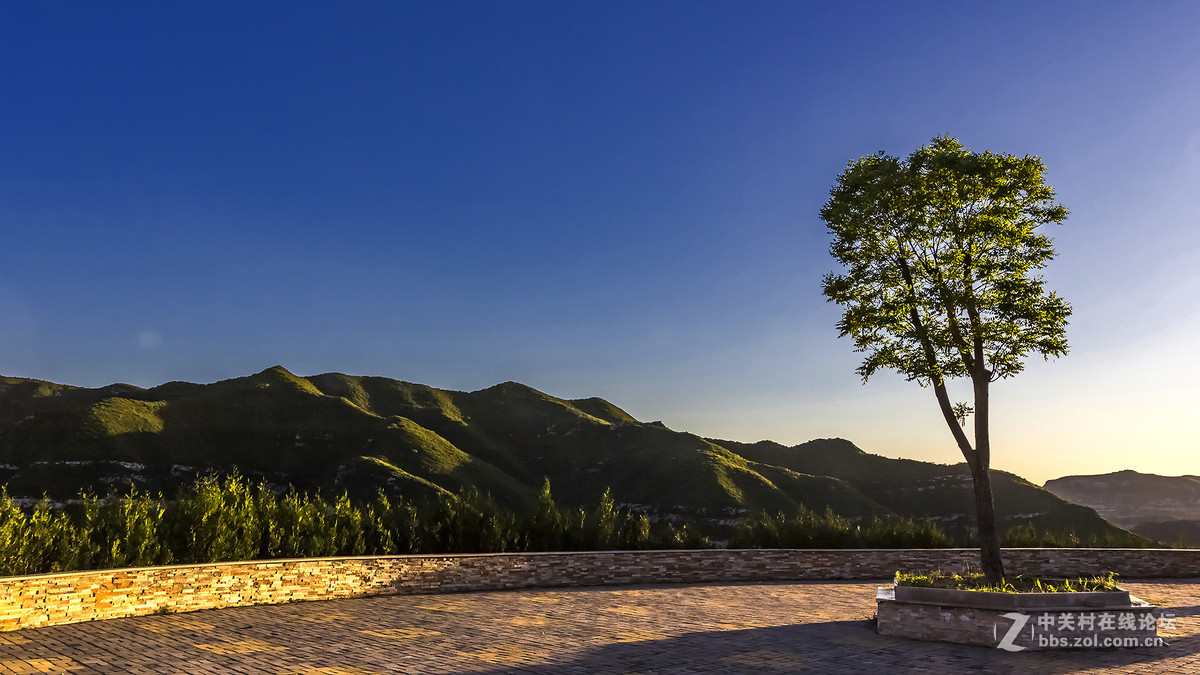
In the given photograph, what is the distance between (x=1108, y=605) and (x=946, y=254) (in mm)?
6805

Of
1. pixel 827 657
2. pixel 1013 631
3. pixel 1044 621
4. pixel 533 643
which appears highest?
pixel 1044 621

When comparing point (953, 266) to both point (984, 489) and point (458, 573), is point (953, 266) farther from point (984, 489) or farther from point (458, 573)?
point (458, 573)

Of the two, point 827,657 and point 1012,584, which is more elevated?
point 1012,584

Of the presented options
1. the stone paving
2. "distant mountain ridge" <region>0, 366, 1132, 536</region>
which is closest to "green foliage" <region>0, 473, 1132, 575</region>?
the stone paving

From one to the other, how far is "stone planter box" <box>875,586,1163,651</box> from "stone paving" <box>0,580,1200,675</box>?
200 mm

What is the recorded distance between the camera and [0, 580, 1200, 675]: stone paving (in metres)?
8.34

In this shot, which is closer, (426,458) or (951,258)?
(951,258)

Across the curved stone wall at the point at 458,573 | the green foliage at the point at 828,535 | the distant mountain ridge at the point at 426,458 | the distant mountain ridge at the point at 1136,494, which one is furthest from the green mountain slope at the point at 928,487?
the distant mountain ridge at the point at 1136,494

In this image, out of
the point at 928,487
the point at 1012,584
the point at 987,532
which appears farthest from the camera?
the point at 928,487

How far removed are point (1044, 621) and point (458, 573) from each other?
36.0 ft

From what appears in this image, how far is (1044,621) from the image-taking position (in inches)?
367

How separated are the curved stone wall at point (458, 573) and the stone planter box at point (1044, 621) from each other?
28.6ft

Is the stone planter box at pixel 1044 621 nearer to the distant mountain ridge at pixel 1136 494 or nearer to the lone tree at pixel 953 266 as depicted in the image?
the lone tree at pixel 953 266

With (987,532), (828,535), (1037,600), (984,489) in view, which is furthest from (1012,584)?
(828,535)
